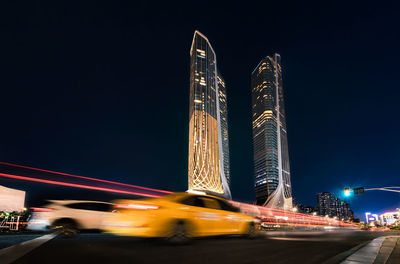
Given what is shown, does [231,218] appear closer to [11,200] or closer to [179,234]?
[179,234]

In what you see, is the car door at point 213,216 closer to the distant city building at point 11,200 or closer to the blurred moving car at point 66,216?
the blurred moving car at point 66,216

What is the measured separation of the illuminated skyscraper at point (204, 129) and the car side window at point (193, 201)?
78.7m

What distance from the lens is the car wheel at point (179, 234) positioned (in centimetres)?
596

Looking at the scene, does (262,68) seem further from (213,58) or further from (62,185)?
(62,185)

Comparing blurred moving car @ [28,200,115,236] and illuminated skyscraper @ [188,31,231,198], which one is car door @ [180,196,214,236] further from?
illuminated skyscraper @ [188,31,231,198]

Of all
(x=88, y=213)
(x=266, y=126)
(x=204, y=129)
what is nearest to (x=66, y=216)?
(x=88, y=213)

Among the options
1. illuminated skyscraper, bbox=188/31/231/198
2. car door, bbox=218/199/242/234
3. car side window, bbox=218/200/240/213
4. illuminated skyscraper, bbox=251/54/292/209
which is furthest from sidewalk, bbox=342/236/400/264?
illuminated skyscraper, bbox=251/54/292/209

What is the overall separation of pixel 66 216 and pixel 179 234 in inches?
209

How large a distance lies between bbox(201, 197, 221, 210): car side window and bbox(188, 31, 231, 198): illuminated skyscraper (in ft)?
256

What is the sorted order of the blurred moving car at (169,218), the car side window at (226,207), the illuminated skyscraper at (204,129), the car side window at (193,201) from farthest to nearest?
the illuminated skyscraper at (204,129) < the car side window at (226,207) < the car side window at (193,201) < the blurred moving car at (169,218)

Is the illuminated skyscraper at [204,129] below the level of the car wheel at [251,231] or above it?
above

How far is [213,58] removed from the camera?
126m

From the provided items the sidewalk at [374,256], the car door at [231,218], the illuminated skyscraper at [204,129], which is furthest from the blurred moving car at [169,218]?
the illuminated skyscraper at [204,129]

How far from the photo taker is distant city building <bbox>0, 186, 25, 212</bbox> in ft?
74.3
